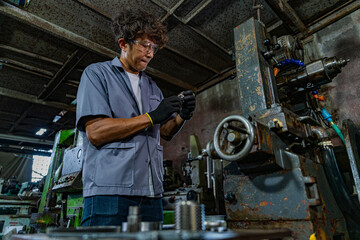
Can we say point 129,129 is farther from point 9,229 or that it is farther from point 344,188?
point 9,229

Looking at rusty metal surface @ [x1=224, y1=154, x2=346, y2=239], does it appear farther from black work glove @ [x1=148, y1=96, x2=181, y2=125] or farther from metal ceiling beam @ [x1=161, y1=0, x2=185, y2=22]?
metal ceiling beam @ [x1=161, y1=0, x2=185, y2=22]

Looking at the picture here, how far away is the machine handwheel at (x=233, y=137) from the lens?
94 cm

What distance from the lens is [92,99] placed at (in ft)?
3.50

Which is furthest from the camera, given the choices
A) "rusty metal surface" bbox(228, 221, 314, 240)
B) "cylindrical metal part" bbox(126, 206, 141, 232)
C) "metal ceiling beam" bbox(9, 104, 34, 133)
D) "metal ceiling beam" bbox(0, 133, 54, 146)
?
"metal ceiling beam" bbox(0, 133, 54, 146)

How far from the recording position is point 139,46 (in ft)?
4.60

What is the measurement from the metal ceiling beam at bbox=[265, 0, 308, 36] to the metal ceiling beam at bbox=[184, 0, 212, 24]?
718mm

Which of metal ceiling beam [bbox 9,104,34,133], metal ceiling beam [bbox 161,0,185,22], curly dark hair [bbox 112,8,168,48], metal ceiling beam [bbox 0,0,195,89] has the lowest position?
curly dark hair [bbox 112,8,168,48]

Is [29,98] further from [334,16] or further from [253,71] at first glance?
[334,16]

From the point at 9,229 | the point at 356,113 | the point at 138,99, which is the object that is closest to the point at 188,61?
the point at 356,113

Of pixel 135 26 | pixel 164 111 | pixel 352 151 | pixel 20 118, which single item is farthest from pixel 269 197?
pixel 20 118

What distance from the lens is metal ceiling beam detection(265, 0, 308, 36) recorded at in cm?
249

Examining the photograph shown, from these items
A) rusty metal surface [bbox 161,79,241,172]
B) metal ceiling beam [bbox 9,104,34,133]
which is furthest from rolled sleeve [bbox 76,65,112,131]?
metal ceiling beam [bbox 9,104,34,133]

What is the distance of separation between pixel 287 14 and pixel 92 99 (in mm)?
2562

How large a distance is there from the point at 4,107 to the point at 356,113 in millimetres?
6270
